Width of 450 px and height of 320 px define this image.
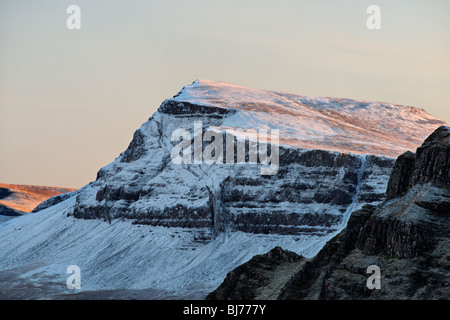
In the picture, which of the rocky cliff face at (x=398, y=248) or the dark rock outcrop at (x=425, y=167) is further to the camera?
the dark rock outcrop at (x=425, y=167)

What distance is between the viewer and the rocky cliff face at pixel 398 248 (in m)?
157

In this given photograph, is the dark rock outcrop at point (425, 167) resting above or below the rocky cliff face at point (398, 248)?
above

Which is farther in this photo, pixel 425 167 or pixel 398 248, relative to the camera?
pixel 425 167

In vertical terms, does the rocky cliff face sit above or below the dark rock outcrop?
below

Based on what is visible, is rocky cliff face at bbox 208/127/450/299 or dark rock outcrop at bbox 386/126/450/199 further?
dark rock outcrop at bbox 386/126/450/199

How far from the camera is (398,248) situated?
162875 mm

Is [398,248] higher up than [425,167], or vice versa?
[425,167]

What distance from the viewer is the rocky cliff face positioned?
15711 centimetres
